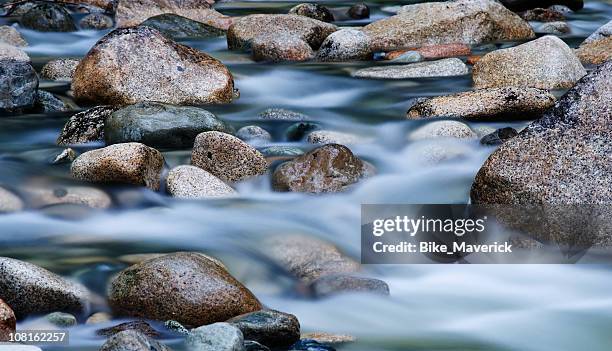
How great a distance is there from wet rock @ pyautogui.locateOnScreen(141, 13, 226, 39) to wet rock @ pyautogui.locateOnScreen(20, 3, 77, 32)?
1151 millimetres

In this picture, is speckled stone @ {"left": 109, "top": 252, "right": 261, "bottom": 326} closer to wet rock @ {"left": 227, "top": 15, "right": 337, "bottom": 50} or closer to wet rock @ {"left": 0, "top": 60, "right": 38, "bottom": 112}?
wet rock @ {"left": 0, "top": 60, "right": 38, "bottom": 112}

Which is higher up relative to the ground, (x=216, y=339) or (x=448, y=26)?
(x=216, y=339)

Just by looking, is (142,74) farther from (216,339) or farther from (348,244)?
(216,339)

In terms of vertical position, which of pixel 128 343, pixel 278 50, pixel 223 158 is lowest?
pixel 278 50

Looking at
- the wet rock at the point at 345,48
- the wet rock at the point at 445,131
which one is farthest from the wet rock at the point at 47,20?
the wet rock at the point at 445,131

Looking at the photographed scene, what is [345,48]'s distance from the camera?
1168cm

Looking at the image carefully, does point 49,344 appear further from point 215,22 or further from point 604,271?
point 215,22

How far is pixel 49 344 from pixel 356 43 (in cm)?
762

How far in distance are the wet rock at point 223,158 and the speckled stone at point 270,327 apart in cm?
252

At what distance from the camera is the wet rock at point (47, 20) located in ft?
44.5

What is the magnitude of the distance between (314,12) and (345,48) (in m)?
3.21

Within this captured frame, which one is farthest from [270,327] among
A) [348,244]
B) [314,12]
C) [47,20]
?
[314,12]

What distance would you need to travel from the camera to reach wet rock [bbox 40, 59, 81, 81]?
10570 millimetres

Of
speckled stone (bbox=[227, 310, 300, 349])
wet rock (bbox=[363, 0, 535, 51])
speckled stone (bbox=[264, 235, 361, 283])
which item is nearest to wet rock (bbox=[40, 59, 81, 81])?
wet rock (bbox=[363, 0, 535, 51])
